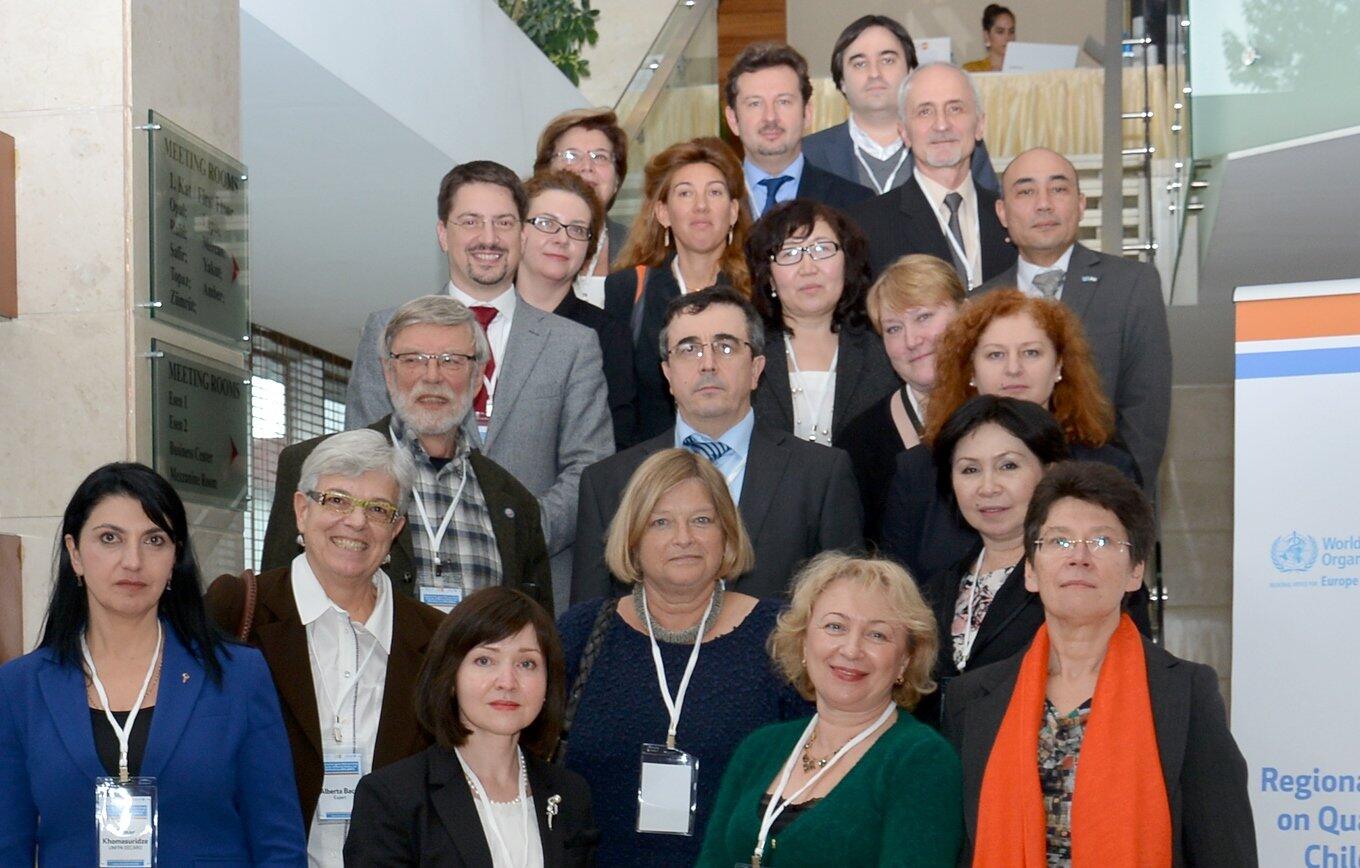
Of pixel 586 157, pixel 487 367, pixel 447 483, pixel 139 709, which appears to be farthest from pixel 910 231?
pixel 139 709

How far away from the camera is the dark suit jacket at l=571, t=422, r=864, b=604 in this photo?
4.29m

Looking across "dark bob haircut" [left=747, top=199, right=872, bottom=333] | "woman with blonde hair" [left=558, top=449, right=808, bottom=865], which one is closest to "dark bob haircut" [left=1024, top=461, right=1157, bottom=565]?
"woman with blonde hair" [left=558, top=449, right=808, bottom=865]

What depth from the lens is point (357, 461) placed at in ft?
12.8

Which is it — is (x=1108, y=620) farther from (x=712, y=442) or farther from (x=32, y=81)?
(x=32, y=81)

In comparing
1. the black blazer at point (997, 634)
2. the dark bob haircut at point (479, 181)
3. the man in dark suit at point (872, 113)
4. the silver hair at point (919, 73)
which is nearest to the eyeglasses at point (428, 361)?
the dark bob haircut at point (479, 181)

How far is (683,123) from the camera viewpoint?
29.1 ft

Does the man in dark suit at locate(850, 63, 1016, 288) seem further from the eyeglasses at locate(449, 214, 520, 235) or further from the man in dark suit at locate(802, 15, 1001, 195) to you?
the eyeglasses at locate(449, 214, 520, 235)

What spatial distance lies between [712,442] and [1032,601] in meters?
0.96

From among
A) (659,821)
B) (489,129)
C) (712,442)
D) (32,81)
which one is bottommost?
(659,821)

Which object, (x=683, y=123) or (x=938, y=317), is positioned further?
(x=683, y=123)

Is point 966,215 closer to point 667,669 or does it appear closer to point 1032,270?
point 1032,270

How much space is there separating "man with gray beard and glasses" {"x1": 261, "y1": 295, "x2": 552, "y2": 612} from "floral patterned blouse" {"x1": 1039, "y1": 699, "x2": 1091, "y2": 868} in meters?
1.31

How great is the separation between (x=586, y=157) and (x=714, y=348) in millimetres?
1901

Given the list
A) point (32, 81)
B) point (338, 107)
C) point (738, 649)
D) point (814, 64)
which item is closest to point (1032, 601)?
point (738, 649)
